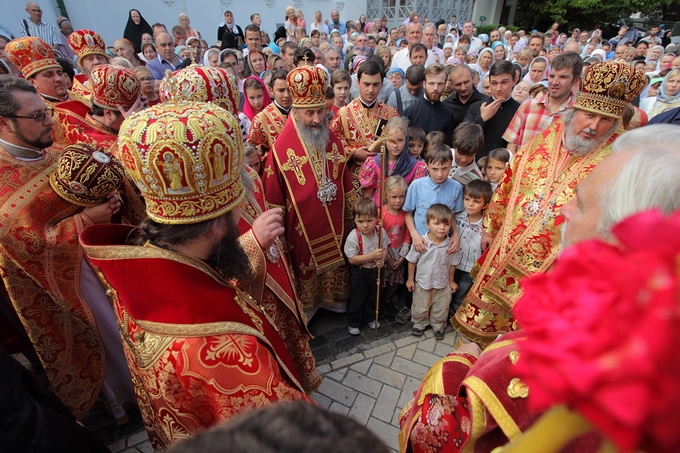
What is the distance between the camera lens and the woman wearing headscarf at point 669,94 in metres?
5.73

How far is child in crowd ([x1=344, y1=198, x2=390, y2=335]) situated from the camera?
141 inches

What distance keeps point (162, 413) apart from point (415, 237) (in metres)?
2.78

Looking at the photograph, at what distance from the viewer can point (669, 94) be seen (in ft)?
19.4

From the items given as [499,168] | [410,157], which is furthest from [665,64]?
[410,157]

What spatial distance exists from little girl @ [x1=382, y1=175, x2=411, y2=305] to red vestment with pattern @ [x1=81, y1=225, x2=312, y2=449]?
2606 mm

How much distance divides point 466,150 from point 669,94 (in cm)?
471

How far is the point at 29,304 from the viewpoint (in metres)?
2.56

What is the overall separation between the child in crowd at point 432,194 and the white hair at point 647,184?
8.42 feet

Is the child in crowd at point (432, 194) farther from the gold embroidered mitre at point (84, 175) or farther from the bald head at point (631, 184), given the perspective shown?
the gold embroidered mitre at point (84, 175)

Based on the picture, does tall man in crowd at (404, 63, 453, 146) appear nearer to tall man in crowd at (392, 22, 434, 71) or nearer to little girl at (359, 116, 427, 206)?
little girl at (359, 116, 427, 206)

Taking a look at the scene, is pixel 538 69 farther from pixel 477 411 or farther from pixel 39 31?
pixel 39 31

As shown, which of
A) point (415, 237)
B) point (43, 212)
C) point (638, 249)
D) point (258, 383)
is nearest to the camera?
point (638, 249)

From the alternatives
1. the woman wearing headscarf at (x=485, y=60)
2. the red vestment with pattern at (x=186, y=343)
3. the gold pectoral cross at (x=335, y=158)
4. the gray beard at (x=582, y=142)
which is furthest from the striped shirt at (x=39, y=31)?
the gray beard at (x=582, y=142)

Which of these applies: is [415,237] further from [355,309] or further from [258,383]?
[258,383]
